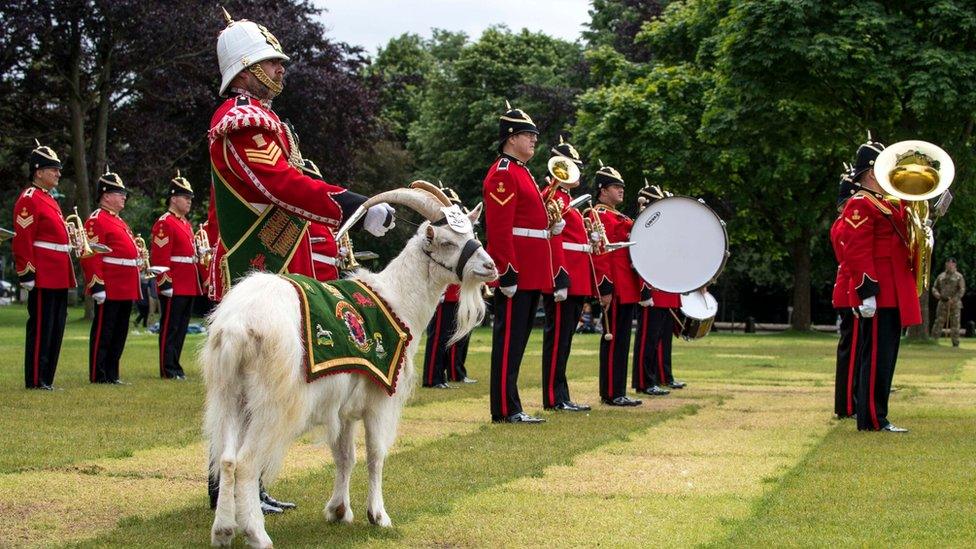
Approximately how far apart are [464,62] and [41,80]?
76.2 feet

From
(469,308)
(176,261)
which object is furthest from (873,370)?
(176,261)

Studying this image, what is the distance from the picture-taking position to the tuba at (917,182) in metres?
10.9

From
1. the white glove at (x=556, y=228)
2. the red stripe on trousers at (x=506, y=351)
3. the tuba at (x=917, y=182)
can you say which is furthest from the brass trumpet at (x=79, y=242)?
the tuba at (x=917, y=182)

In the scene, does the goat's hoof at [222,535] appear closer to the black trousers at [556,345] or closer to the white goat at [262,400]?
the white goat at [262,400]

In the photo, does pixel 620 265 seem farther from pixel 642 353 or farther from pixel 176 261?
pixel 176 261

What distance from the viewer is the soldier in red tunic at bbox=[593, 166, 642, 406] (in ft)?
45.2

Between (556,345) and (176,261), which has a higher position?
(176,261)

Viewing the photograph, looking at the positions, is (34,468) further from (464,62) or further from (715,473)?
(464,62)

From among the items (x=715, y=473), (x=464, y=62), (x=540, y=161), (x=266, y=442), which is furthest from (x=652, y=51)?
(x=266, y=442)

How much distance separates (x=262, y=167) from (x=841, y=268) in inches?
285

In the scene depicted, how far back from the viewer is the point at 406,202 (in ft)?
22.5

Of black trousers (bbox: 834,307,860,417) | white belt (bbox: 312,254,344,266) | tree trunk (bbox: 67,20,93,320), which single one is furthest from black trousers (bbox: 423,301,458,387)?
tree trunk (bbox: 67,20,93,320)

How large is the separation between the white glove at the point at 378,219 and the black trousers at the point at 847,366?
23.4ft

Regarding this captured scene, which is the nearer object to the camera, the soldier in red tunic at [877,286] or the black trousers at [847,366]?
the soldier in red tunic at [877,286]
